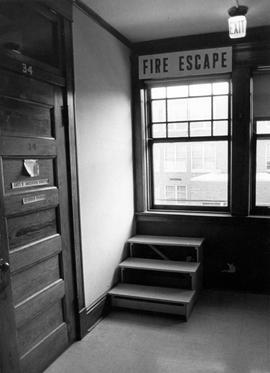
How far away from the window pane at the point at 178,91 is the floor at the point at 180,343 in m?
2.12

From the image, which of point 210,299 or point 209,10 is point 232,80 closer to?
point 209,10

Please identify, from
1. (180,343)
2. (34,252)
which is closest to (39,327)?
(34,252)

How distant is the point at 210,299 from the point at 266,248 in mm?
757

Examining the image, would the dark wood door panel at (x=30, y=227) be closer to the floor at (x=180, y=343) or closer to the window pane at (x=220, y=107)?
the floor at (x=180, y=343)

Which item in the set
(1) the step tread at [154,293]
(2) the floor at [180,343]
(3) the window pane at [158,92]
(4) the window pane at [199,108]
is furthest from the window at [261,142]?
(1) the step tread at [154,293]

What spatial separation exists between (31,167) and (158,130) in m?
1.90

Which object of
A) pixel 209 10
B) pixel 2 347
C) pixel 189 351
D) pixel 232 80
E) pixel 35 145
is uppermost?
pixel 209 10

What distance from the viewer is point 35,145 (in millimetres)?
2189

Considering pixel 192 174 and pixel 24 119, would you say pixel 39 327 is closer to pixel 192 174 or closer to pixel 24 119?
pixel 24 119

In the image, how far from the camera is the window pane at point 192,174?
3.62 metres

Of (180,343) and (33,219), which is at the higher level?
(33,219)

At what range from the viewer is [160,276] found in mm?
3516

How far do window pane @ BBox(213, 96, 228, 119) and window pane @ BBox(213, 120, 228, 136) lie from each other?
0.05 metres

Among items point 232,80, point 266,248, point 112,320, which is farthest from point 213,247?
point 232,80
